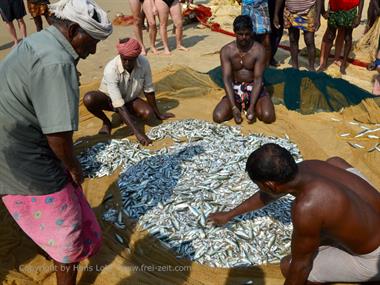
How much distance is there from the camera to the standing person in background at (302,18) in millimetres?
6707

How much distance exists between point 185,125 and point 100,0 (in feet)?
37.3

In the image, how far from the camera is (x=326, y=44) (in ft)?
24.0

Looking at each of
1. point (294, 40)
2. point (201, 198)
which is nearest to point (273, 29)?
point (294, 40)

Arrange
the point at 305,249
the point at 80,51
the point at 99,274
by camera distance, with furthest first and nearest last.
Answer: the point at 99,274 < the point at 305,249 < the point at 80,51

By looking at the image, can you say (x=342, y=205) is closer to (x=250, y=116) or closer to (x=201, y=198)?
(x=201, y=198)

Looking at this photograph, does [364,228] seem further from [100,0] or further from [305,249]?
[100,0]

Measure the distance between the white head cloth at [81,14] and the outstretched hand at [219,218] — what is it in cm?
194

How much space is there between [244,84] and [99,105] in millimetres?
2152

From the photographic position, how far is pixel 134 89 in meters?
5.41

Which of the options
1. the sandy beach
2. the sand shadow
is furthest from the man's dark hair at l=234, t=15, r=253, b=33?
the sand shadow

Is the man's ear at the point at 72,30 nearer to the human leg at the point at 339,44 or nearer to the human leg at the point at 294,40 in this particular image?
the human leg at the point at 294,40

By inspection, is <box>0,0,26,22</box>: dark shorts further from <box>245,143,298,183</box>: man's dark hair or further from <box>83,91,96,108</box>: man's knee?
<box>245,143,298,183</box>: man's dark hair

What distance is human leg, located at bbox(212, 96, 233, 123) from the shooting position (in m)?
5.59

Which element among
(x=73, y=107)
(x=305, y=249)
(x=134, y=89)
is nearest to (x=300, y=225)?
(x=305, y=249)
